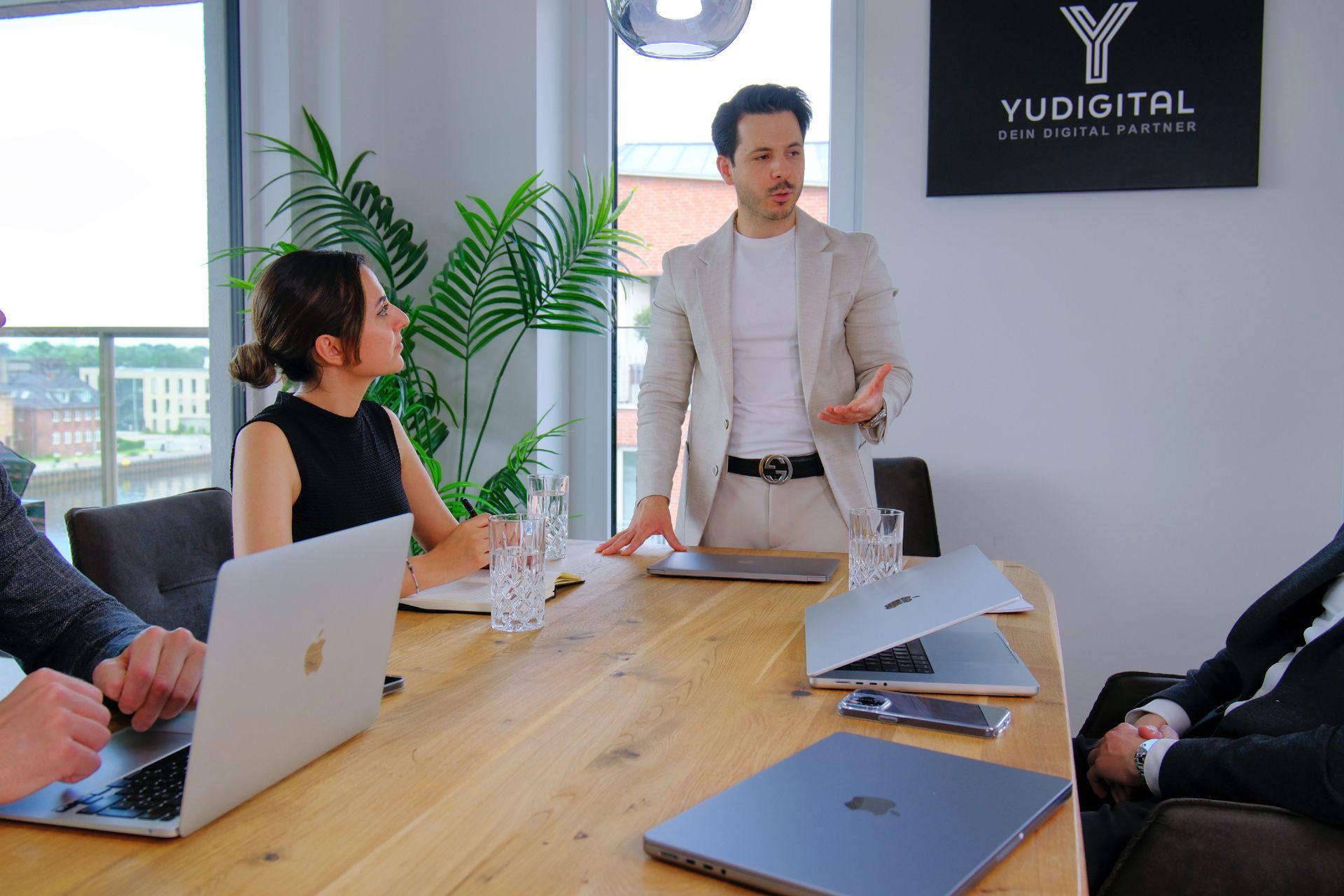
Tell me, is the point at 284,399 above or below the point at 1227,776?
above

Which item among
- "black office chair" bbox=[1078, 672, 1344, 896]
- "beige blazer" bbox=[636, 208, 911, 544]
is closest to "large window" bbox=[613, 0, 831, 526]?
"beige blazer" bbox=[636, 208, 911, 544]

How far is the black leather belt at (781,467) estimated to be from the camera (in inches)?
98.1

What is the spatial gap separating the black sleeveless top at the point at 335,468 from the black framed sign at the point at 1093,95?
6.46 ft

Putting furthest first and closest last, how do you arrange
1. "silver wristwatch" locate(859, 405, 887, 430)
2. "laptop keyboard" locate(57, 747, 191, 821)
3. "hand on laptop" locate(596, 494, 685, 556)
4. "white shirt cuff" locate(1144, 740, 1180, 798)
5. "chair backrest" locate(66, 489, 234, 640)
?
1. "silver wristwatch" locate(859, 405, 887, 430)
2. "hand on laptop" locate(596, 494, 685, 556)
3. "chair backrest" locate(66, 489, 234, 640)
4. "white shirt cuff" locate(1144, 740, 1180, 798)
5. "laptop keyboard" locate(57, 747, 191, 821)

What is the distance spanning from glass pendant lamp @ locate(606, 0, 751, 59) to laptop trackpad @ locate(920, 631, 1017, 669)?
1.11 m

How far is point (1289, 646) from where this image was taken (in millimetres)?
1753

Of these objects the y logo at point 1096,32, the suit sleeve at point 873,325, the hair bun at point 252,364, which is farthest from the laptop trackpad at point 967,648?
the y logo at point 1096,32

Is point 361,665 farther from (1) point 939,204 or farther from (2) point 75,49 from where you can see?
(2) point 75,49

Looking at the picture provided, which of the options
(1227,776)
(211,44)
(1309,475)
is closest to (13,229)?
(211,44)

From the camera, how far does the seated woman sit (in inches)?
72.4

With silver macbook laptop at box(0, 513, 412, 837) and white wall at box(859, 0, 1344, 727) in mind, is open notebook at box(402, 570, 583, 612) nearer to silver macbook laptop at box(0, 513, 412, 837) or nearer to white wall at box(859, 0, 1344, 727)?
silver macbook laptop at box(0, 513, 412, 837)

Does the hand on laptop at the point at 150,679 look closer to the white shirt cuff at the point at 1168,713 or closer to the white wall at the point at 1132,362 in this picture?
the white shirt cuff at the point at 1168,713

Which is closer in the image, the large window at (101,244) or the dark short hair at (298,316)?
the dark short hair at (298,316)

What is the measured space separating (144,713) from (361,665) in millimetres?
234
